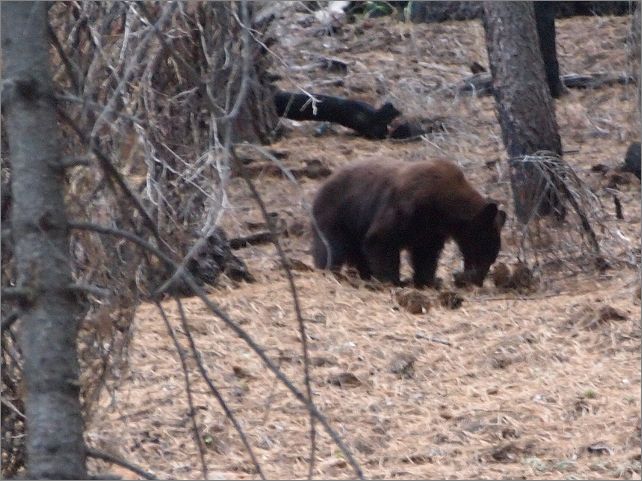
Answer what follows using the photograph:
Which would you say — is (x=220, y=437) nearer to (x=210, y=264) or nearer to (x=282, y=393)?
(x=282, y=393)

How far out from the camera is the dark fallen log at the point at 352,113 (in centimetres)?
1440

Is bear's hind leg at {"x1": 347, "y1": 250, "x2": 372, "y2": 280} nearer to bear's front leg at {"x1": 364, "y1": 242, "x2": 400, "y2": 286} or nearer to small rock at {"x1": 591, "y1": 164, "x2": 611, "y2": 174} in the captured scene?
bear's front leg at {"x1": 364, "y1": 242, "x2": 400, "y2": 286}

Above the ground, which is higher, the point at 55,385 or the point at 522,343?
the point at 55,385

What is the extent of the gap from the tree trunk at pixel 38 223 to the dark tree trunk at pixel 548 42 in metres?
12.2

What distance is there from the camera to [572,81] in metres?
16.1

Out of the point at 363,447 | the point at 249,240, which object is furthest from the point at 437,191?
the point at 363,447

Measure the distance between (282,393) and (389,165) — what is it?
168 inches

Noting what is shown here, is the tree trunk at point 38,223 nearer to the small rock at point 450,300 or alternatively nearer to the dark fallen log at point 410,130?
the small rock at point 450,300

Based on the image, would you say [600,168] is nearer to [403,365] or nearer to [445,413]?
[403,365]

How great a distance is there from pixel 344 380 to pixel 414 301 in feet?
6.39

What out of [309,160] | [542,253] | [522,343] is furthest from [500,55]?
[522,343]

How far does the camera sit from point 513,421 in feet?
18.5

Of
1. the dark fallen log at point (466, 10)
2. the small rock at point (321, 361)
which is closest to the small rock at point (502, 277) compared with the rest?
the small rock at point (321, 361)

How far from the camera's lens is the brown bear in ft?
31.1
